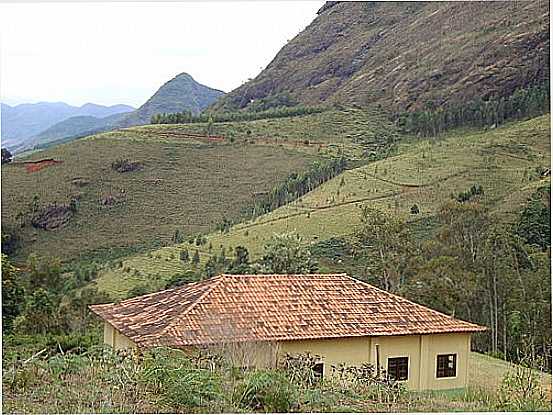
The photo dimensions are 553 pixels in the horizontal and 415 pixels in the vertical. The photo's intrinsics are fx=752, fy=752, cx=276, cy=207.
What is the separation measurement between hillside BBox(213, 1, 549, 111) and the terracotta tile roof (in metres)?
12.8

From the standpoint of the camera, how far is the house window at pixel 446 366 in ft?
25.5

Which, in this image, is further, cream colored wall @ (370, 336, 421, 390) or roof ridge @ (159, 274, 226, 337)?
cream colored wall @ (370, 336, 421, 390)

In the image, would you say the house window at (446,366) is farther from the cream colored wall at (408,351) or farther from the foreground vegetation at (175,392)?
the foreground vegetation at (175,392)

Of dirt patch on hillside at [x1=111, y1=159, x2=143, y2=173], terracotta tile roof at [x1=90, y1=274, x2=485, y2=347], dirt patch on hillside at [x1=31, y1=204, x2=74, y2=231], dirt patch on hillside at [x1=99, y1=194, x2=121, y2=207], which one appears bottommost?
terracotta tile roof at [x1=90, y1=274, x2=485, y2=347]

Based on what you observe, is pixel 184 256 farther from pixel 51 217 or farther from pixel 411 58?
pixel 411 58

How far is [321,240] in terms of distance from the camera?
14.2 meters

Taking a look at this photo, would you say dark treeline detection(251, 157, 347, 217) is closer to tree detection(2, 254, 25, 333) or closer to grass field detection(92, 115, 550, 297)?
grass field detection(92, 115, 550, 297)

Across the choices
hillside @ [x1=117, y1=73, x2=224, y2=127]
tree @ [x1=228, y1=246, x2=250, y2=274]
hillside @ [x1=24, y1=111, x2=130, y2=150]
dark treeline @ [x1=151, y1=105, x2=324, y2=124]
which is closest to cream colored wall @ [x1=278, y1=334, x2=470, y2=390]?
tree @ [x1=228, y1=246, x2=250, y2=274]

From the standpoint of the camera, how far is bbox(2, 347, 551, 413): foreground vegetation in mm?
2986

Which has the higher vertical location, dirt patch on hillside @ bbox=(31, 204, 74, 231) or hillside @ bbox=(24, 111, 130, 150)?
hillside @ bbox=(24, 111, 130, 150)

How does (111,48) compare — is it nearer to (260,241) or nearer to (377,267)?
(260,241)

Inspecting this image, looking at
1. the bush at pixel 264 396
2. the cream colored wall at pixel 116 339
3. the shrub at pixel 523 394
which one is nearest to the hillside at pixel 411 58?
the cream colored wall at pixel 116 339

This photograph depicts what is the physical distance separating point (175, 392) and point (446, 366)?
5.30 m

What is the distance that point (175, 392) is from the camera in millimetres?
3084
